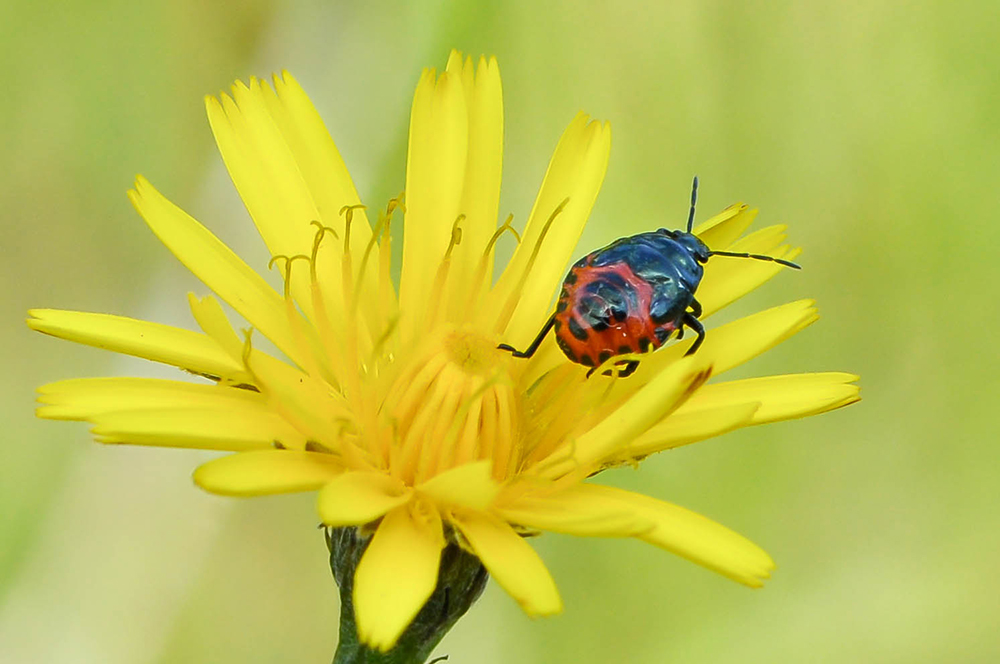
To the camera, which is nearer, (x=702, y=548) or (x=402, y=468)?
(x=702, y=548)

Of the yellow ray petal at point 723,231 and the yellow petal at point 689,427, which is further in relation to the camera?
the yellow ray petal at point 723,231

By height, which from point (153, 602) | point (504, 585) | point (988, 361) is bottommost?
point (153, 602)

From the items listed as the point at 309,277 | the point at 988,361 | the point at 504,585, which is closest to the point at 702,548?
the point at 504,585

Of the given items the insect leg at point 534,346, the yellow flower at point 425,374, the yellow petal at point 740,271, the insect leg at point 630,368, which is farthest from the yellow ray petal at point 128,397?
the yellow petal at point 740,271

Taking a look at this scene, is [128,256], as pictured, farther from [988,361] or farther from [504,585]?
[988,361]

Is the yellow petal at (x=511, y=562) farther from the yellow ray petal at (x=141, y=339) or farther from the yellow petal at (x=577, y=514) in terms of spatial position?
the yellow ray petal at (x=141, y=339)

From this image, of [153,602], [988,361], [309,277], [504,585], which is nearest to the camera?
[504,585]
